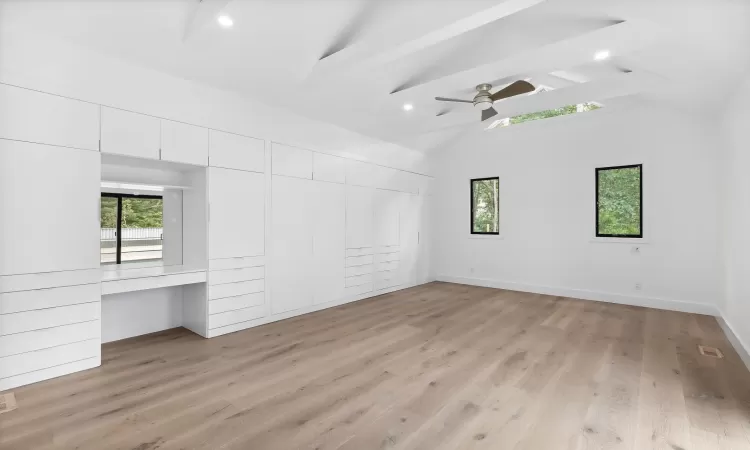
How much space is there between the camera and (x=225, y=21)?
9.62ft

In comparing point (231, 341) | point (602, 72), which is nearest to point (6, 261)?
point (231, 341)

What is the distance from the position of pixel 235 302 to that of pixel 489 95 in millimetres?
4076

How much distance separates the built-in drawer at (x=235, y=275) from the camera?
13.1 feet

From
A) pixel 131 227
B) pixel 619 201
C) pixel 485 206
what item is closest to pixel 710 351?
pixel 619 201

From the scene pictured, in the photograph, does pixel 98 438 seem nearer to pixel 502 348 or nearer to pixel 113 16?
pixel 113 16

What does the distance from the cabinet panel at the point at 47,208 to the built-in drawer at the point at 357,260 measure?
3.32 meters

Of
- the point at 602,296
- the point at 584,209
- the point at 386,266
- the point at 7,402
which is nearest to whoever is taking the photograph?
the point at 7,402

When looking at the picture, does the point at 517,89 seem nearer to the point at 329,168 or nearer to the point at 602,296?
the point at 329,168

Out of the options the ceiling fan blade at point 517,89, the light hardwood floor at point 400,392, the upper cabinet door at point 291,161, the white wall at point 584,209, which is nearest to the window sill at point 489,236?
the white wall at point 584,209

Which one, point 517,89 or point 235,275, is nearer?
point 517,89

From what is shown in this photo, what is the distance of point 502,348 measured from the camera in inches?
144

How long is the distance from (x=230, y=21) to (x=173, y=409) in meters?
3.08

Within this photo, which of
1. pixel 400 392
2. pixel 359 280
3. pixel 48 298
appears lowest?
pixel 400 392

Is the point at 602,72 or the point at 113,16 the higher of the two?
the point at 602,72
